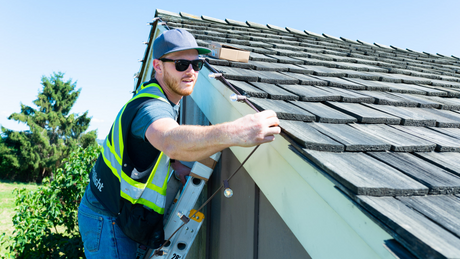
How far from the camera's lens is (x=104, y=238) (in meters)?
2.41

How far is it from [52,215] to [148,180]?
176 inches

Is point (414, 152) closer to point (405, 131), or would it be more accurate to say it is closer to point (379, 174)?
point (405, 131)

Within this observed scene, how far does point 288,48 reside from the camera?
4.16m

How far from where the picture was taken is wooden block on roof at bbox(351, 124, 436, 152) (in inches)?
63.6

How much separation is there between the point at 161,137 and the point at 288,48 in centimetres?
296

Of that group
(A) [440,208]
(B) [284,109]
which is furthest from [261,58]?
(A) [440,208]

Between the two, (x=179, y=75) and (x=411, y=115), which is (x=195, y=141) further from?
(x=411, y=115)

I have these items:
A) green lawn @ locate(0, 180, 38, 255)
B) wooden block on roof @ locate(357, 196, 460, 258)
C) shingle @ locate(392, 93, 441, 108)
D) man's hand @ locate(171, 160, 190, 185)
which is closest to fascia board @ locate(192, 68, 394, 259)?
wooden block on roof @ locate(357, 196, 460, 258)

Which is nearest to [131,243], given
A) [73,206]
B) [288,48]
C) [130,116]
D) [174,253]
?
[174,253]

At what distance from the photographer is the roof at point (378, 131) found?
1.07 m

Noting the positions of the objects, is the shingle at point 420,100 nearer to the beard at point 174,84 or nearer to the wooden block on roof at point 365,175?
the wooden block on roof at point 365,175

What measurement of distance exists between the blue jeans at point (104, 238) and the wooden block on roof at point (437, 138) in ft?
7.08

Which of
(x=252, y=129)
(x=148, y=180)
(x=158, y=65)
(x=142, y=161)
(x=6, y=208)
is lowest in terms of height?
(x=6, y=208)

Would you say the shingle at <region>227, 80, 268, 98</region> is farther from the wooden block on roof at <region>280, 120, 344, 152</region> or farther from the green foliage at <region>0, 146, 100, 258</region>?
the green foliage at <region>0, 146, 100, 258</region>
